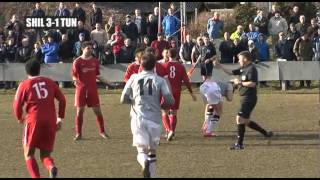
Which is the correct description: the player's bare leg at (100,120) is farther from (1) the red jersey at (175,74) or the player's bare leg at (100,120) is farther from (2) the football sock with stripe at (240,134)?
(2) the football sock with stripe at (240,134)

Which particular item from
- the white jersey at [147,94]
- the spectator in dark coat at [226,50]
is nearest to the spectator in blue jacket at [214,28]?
the spectator in dark coat at [226,50]

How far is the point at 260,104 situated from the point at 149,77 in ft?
36.8

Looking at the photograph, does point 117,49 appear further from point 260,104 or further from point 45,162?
point 45,162

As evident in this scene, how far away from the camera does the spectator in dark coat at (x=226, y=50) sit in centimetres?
2642

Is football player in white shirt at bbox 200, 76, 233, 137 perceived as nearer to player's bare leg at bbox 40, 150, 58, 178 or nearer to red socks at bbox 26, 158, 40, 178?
player's bare leg at bbox 40, 150, 58, 178

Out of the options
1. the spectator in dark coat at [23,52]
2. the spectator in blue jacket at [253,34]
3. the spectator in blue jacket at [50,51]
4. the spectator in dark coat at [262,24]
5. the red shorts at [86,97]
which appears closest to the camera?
the red shorts at [86,97]

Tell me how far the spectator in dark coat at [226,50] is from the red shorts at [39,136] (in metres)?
15.9

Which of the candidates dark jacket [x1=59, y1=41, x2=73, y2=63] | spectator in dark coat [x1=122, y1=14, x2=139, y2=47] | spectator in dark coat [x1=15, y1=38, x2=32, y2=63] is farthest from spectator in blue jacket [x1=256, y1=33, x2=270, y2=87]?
spectator in dark coat [x1=15, y1=38, x2=32, y2=63]

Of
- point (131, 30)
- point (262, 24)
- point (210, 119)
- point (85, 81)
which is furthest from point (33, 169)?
point (262, 24)

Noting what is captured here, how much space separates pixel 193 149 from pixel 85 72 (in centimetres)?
301

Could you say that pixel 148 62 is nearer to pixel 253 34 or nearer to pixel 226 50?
pixel 226 50

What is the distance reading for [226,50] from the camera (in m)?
26.5

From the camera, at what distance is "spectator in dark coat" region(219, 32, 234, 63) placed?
86.7 feet

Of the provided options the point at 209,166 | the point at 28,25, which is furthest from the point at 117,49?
the point at 209,166
